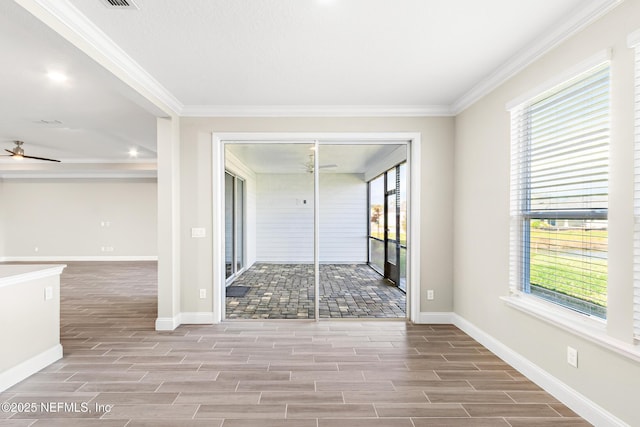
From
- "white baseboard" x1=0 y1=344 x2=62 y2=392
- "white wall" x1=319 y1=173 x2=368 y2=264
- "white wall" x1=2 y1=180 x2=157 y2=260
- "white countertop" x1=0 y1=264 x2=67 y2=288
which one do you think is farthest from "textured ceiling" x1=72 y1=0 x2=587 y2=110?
"white wall" x1=2 y1=180 x2=157 y2=260

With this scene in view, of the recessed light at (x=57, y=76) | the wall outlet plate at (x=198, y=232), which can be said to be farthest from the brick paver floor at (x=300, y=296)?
the recessed light at (x=57, y=76)

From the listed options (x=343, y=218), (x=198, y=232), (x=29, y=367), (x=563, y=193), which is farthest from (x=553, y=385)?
(x=29, y=367)

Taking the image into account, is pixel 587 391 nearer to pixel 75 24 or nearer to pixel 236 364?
pixel 236 364

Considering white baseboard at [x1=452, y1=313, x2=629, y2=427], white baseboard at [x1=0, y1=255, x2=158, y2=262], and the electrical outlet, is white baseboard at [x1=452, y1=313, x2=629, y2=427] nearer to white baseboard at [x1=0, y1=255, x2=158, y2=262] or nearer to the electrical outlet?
the electrical outlet

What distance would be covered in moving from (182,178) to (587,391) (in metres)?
4.16

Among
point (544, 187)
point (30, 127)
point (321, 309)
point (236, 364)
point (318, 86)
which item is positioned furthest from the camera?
point (30, 127)

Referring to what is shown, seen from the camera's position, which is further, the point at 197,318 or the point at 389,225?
the point at 389,225

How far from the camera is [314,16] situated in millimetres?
2158

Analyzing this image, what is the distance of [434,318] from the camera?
4.02 meters

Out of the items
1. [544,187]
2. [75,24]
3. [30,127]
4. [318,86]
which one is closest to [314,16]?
[318,86]

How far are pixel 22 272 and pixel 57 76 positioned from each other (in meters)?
1.84

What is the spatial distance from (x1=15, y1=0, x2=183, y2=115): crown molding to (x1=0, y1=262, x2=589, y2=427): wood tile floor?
246 cm

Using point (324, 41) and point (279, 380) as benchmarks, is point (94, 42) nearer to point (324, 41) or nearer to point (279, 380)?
point (324, 41)

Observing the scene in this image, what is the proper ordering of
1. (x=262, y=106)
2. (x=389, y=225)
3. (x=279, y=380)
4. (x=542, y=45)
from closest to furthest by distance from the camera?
(x=542, y=45), (x=279, y=380), (x=262, y=106), (x=389, y=225)
